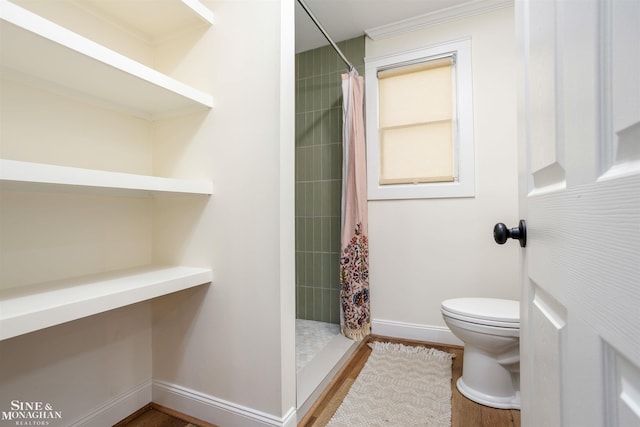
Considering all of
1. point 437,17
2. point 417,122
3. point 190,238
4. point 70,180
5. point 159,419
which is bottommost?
point 159,419

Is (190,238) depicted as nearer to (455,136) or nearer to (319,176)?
(319,176)

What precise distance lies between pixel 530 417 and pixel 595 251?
545 millimetres

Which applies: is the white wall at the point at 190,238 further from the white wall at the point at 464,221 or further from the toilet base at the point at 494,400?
the white wall at the point at 464,221

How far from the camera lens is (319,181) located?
2523 mm

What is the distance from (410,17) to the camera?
218 centimetres

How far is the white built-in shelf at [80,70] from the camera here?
2.66ft

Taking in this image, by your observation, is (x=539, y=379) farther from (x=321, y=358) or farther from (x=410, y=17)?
(x=410, y=17)

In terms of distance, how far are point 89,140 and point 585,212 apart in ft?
5.27

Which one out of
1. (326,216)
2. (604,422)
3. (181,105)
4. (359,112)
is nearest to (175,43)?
(181,105)

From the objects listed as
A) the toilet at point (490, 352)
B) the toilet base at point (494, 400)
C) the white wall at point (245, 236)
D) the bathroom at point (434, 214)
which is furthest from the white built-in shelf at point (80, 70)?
the toilet base at point (494, 400)

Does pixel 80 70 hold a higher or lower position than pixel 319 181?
higher

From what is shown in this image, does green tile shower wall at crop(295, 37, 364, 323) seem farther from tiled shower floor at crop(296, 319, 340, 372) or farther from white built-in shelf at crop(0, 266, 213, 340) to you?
white built-in shelf at crop(0, 266, 213, 340)

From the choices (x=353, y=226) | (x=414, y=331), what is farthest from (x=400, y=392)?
(x=353, y=226)

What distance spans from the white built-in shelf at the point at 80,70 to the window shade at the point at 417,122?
143 cm
